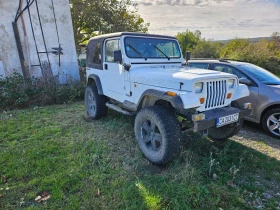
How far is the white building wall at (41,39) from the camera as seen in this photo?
23.4 feet

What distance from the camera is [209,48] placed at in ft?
51.8

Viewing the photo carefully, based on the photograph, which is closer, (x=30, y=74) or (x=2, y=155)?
(x=2, y=155)

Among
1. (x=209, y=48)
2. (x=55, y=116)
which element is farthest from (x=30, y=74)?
(x=209, y=48)

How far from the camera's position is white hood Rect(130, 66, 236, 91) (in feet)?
8.77

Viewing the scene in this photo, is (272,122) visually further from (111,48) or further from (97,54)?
(97,54)

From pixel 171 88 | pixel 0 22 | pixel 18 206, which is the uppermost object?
pixel 0 22

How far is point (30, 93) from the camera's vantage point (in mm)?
6520

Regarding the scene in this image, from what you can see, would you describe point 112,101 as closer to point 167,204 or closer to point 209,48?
point 167,204

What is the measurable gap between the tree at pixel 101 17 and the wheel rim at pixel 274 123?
1076 centimetres

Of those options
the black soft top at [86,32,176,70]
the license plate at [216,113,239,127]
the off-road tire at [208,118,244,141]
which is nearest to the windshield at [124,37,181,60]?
the black soft top at [86,32,176,70]

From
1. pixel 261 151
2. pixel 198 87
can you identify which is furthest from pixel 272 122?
pixel 198 87

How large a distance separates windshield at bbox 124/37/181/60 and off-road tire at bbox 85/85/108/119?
5.19ft

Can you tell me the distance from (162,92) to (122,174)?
4.26ft

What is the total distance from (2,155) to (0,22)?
19.3ft
